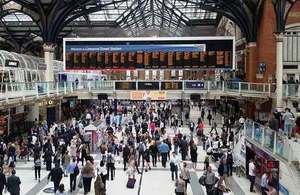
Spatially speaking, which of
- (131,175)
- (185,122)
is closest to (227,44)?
(185,122)

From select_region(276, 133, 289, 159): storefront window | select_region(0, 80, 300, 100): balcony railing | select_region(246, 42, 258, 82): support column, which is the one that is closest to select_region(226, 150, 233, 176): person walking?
select_region(276, 133, 289, 159): storefront window

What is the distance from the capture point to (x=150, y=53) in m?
36.4

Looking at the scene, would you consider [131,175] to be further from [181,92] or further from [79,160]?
[181,92]

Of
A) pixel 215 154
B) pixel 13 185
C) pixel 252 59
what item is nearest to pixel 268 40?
pixel 252 59

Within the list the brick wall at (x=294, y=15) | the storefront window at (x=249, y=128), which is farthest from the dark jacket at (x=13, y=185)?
the brick wall at (x=294, y=15)

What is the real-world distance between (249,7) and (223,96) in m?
8.37

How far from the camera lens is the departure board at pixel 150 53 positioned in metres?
36.0

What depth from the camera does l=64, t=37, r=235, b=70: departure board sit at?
3600cm

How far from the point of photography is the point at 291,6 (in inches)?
1331

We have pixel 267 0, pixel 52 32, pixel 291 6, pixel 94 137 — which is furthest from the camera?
pixel 52 32

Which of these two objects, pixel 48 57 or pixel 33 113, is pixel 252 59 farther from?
pixel 33 113

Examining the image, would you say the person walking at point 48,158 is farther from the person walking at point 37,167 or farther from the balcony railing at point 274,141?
the balcony railing at point 274,141

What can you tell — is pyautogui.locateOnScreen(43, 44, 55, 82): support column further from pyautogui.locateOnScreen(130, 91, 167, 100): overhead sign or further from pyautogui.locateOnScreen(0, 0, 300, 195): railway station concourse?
pyautogui.locateOnScreen(130, 91, 167, 100): overhead sign

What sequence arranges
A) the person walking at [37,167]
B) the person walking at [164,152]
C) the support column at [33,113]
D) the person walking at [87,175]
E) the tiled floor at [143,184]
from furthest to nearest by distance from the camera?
the support column at [33,113], the person walking at [164,152], the person walking at [37,167], the tiled floor at [143,184], the person walking at [87,175]
